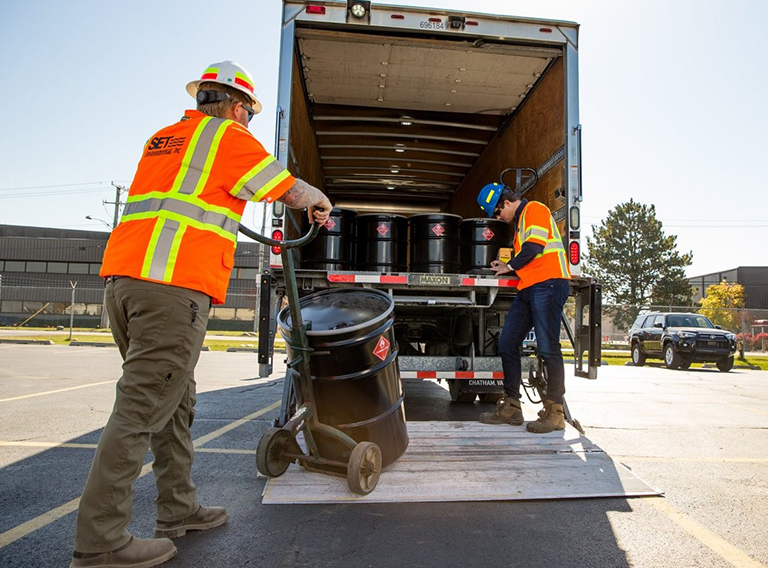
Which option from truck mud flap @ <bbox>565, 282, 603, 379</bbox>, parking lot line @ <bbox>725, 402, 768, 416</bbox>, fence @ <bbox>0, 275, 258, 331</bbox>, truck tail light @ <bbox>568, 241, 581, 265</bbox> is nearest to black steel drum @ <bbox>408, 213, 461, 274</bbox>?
truck tail light @ <bbox>568, 241, 581, 265</bbox>

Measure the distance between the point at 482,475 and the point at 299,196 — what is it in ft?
6.53

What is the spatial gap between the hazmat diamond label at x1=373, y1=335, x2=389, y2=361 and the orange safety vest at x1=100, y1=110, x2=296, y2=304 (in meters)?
0.96

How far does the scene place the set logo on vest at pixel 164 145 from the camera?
2.29 metres

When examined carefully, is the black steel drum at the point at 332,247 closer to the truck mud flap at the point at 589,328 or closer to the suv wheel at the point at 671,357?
the truck mud flap at the point at 589,328

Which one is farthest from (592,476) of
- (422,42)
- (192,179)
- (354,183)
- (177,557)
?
(354,183)

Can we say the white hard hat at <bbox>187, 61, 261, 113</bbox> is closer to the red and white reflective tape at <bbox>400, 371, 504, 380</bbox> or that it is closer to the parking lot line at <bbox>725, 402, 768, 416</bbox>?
the red and white reflective tape at <bbox>400, 371, 504, 380</bbox>

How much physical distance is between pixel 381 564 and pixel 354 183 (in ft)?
24.8

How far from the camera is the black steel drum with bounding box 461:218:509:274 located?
5.19m

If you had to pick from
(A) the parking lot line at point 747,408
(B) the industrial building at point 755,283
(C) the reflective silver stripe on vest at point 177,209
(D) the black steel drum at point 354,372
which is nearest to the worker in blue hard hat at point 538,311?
(D) the black steel drum at point 354,372

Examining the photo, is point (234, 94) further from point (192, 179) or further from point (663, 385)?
point (663, 385)

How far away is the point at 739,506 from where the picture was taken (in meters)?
3.07

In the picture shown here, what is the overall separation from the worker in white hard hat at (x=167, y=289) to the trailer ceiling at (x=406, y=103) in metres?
3.02

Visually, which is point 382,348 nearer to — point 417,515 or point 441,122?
point 417,515

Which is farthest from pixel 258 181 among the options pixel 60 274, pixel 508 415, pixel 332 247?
pixel 60 274
